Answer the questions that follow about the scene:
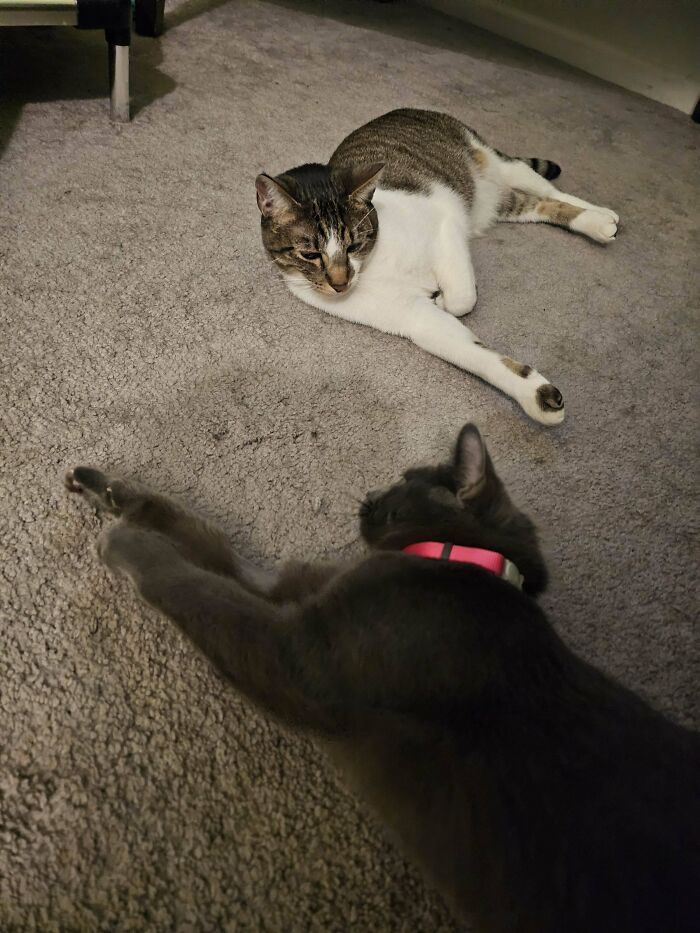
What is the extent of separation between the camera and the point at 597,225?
1.79 meters

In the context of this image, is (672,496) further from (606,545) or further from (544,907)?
(544,907)

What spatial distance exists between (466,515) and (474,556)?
0.31 feet

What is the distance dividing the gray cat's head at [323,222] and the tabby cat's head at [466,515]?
62cm

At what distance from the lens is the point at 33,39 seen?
2.35 m

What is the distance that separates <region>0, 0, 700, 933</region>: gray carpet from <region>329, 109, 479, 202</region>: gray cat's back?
0.23m

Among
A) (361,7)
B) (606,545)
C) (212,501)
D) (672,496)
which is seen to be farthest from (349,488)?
(361,7)

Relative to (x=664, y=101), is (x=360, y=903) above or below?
below

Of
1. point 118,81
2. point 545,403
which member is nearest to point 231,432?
point 545,403

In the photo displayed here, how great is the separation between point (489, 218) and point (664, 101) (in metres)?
1.63

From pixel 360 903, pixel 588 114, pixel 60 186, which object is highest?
pixel 588 114

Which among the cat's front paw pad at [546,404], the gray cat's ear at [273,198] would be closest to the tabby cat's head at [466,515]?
the cat's front paw pad at [546,404]

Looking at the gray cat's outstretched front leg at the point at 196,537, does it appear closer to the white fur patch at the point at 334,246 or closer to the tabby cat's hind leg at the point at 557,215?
the white fur patch at the point at 334,246

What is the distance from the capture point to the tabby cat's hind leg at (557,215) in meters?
1.79

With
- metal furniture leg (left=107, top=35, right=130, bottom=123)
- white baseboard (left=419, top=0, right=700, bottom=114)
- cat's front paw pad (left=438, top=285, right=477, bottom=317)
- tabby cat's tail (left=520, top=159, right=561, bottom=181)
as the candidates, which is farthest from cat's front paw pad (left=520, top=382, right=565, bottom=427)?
white baseboard (left=419, top=0, right=700, bottom=114)
